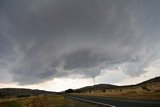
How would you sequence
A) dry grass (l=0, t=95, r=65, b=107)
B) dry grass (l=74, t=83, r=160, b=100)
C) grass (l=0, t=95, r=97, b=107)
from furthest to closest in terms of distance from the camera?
1. dry grass (l=0, t=95, r=65, b=107)
2. grass (l=0, t=95, r=97, b=107)
3. dry grass (l=74, t=83, r=160, b=100)

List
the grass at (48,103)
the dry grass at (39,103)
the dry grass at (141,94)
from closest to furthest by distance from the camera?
the dry grass at (141,94)
the grass at (48,103)
the dry grass at (39,103)

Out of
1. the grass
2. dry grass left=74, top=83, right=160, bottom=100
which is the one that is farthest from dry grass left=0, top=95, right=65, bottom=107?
dry grass left=74, top=83, right=160, bottom=100

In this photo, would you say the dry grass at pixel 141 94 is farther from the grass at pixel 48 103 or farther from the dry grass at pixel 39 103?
the dry grass at pixel 39 103

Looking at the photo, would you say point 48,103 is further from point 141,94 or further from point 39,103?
point 141,94

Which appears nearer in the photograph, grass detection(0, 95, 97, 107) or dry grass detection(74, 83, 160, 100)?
dry grass detection(74, 83, 160, 100)

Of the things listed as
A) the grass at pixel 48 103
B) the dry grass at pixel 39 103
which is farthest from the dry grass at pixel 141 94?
the dry grass at pixel 39 103

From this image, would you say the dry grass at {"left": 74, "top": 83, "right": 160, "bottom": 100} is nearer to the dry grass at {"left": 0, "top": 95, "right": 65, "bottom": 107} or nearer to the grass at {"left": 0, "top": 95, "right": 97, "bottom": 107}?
the grass at {"left": 0, "top": 95, "right": 97, "bottom": 107}

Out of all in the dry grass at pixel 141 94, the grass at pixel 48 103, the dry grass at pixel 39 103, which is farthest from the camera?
the dry grass at pixel 39 103

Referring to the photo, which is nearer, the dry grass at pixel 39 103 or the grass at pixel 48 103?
the grass at pixel 48 103

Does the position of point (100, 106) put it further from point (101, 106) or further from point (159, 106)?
point (159, 106)

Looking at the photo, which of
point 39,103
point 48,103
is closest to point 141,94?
point 48,103

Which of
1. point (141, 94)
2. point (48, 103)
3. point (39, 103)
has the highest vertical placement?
point (141, 94)

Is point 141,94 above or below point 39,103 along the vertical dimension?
above

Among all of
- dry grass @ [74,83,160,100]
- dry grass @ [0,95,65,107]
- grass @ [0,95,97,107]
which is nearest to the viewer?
dry grass @ [74,83,160,100]
